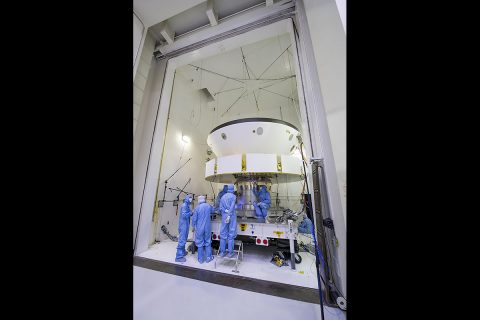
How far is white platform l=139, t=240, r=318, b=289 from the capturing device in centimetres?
169

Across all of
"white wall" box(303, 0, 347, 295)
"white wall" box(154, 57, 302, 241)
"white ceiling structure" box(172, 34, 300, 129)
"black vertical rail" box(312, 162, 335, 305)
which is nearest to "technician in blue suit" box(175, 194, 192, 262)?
"white wall" box(154, 57, 302, 241)

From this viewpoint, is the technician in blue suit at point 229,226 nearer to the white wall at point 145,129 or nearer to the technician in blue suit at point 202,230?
the technician in blue suit at point 202,230

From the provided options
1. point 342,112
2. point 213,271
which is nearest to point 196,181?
point 213,271

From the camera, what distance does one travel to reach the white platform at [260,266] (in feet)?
5.56

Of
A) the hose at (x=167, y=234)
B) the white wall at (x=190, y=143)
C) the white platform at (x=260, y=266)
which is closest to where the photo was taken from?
the white platform at (x=260, y=266)

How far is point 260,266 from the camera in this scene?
1.97 metres

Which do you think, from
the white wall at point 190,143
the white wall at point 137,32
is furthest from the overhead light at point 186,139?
the white wall at point 137,32
